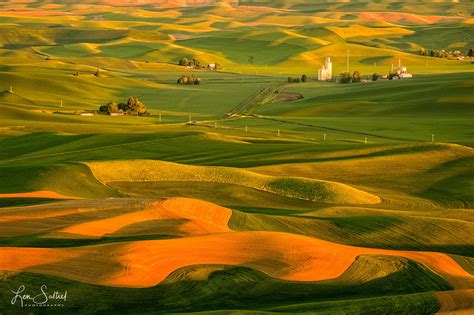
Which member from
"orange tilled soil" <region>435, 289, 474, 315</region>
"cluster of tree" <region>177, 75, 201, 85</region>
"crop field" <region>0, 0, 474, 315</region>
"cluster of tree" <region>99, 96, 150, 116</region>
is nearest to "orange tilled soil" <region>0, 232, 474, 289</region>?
"crop field" <region>0, 0, 474, 315</region>

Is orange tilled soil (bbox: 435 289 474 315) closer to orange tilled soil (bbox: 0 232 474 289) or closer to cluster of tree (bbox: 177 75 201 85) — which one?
orange tilled soil (bbox: 0 232 474 289)

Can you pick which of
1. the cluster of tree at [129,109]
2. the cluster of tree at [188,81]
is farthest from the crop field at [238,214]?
the cluster of tree at [188,81]

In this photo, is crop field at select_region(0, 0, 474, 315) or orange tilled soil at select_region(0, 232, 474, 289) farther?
orange tilled soil at select_region(0, 232, 474, 289)

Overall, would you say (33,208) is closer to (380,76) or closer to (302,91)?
(302,91)

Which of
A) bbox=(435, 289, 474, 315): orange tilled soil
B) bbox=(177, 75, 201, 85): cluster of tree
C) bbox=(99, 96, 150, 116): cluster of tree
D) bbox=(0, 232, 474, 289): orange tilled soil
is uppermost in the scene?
bbox=(177, 75, 201, 85): cluster of tree

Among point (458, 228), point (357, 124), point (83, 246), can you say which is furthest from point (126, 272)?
point (357, 124)
